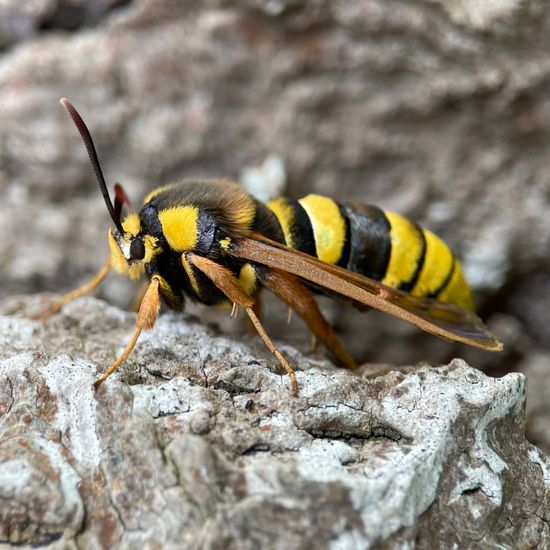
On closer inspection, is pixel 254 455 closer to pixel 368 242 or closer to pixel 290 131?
pixel 368 242

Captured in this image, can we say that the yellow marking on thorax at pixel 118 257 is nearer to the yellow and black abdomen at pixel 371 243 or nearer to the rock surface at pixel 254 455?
the rock surface at pixel 254 455

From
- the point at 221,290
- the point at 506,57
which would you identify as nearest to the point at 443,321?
the point at 221,290

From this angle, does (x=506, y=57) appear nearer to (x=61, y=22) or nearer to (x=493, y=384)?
(x=493, y=384)

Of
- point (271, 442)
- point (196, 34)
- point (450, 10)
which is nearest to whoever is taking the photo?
point (271, 442)

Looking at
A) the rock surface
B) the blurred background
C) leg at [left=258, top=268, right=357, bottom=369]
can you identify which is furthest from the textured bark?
the rock surface

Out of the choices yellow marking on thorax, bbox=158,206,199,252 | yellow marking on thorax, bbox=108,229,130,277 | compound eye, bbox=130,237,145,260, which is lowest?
yellow marking on thorax, bbox=108,229,130,277

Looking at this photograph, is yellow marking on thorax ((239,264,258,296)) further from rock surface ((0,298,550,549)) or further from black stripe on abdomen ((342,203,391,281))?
black stripe on abdomen ((342,203,391,281))

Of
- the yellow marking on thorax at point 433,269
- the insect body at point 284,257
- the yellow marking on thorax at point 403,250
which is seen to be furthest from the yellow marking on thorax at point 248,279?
the yellow marking on thorax at point 433,269
